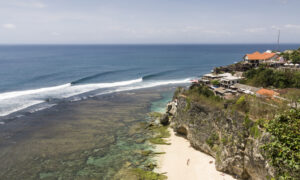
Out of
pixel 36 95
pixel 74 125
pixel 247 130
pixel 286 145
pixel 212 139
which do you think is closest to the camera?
pixel 286 145

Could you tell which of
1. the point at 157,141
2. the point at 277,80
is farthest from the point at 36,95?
the point at 277,80

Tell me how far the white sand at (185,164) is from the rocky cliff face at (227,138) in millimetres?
771

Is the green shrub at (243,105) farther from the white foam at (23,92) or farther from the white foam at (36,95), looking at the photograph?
the white foam at (23,92)

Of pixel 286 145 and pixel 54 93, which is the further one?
pixel 54 93

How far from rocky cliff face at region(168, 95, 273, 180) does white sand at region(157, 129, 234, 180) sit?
2.53 feet

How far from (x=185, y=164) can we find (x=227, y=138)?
224 inches

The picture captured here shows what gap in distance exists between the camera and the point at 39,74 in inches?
2886

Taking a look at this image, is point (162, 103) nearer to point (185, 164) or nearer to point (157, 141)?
point (157, 141)

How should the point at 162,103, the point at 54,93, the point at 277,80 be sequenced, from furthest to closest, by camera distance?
1. the point at 54,93
2. the point at 162,103
3. the point at 277,80

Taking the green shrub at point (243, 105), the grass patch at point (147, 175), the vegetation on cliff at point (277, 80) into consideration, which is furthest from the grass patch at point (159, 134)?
the vegetation on cliff at point (277, 80)

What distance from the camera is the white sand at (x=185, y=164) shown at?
2099 centimetres

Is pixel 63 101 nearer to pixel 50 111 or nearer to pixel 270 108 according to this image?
pixel 50 111

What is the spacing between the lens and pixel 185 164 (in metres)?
23.2

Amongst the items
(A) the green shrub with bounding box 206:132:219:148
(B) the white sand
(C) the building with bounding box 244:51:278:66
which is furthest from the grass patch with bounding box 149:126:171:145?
(C) the building with bounding box 244:51:278:66
